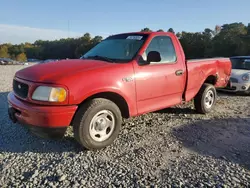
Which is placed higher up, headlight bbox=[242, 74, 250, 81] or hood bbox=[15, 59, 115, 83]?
hood bbox=[15, 59, 115, 83]

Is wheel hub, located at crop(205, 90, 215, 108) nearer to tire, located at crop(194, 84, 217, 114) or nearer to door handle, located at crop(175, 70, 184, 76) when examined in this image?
tire, located at crop(194, 84, 217, 114)

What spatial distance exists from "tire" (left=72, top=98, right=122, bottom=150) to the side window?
138 cm

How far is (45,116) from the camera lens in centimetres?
289

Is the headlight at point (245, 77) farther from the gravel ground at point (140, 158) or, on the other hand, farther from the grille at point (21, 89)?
the grille at point (21, 89)

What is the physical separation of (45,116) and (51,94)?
0.97ft

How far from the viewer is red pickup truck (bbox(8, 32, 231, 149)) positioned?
2.97m

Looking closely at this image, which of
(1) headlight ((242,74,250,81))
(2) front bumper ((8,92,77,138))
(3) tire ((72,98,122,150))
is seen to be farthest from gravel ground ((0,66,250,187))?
(1) headlight ((242,74,250,81))

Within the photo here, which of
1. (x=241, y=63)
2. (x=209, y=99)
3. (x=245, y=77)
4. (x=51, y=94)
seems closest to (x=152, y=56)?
(x=51, y=94)

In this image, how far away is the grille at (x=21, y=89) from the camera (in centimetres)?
317

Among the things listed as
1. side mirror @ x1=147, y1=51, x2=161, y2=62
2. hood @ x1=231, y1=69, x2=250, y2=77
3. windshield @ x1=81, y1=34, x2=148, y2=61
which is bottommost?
hood @ x1=231, y1=69, x2=250, y2=77

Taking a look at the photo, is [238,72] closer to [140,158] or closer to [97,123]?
[140,158]

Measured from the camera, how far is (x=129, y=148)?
343 cm

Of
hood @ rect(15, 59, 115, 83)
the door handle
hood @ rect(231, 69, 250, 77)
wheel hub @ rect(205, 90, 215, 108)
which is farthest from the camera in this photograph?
Result: hood @ rect(231, 69, 250, 77)

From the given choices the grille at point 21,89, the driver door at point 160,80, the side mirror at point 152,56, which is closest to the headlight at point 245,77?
the driver door at point 160,80
